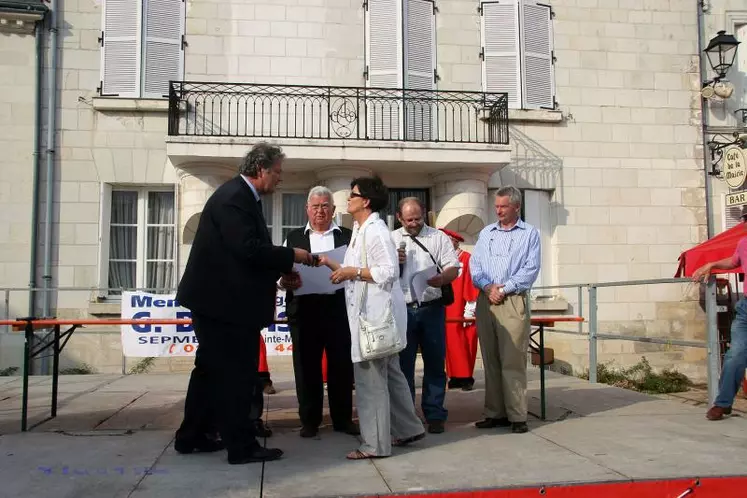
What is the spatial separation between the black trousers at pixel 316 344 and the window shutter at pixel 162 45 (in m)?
7.28

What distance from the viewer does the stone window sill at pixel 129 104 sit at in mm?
10363

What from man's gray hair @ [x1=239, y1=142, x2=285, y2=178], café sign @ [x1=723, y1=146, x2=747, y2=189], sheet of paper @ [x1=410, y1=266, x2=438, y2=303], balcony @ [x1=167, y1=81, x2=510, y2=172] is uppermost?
balcony @ [x1=167, y1=81, x2=510, y2=172]

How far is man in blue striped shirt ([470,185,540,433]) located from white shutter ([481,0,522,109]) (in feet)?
22.5

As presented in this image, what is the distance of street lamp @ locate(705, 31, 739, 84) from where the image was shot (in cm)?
1141

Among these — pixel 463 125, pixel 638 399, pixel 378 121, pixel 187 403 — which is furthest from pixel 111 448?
pixel 463 125

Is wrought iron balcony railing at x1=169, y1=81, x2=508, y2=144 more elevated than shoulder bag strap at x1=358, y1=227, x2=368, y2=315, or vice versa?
wrought iron balcony railing at x1=169, y1=81, x2=508, y2=144

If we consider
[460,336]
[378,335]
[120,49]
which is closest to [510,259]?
[378,335]

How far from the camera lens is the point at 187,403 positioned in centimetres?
430

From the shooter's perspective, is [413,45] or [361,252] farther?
[413,45]

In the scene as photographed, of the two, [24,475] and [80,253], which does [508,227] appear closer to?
[24,475]

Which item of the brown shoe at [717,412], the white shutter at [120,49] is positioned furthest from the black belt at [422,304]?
the white shutter at [120,49]

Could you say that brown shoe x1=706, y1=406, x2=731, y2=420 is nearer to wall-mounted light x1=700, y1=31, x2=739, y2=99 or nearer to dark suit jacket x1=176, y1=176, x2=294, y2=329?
dark suit jacket x1=176, y1=176, x2=294, y2=329

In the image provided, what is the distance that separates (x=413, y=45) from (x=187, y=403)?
28.0 feet

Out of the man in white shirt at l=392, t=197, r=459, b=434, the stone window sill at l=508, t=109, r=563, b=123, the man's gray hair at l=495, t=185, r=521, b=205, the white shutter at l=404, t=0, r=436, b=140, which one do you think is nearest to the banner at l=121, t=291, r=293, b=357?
the man in white shirt at l=392, t=197, r=459, b=434
